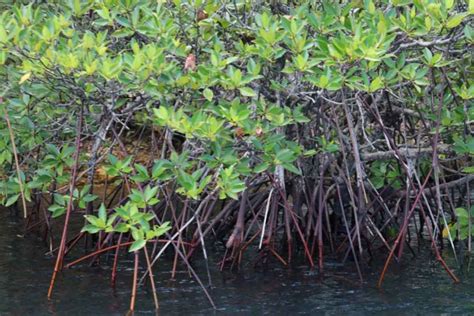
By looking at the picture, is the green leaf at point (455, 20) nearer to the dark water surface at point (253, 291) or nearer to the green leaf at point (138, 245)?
→ the dark water surface at point (253, 291)

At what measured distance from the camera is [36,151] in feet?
27.7

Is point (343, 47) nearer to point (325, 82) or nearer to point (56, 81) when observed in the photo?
point (325, 82)

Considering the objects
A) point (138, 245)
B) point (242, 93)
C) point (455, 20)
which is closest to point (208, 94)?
point (242, 93)

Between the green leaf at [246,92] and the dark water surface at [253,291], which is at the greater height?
the green leaf at [246,92]

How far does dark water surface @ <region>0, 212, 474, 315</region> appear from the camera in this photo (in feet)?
22.3

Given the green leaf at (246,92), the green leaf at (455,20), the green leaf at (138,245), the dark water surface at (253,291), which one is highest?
the green leaf at (455,20)

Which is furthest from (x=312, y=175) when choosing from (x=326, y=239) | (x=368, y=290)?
(x=368, y=290)

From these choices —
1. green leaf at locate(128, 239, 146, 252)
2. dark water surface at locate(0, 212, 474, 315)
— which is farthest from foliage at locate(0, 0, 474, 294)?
dark water surface at locate(0, 212, 474, 315)

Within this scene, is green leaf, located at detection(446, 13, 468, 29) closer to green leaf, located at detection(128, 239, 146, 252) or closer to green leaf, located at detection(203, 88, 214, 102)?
green leaf, located at detection(203, 88, 214, 102)

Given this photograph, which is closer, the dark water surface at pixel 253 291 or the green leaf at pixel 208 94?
the green leaf at pixel 208 94

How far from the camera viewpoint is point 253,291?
7.28 m

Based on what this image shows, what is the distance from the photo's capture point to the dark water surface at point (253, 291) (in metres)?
6.79

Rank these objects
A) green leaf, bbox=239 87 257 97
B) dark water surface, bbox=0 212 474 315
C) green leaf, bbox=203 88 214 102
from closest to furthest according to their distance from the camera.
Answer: green leaf, bbox=239 87 257 97, green leaf, bbox=203 88 214 102, dark water surface, bbox=0 212 474 315

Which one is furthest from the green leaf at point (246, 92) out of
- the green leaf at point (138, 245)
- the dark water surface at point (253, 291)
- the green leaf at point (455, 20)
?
the dark water surface at point (253, 291)
